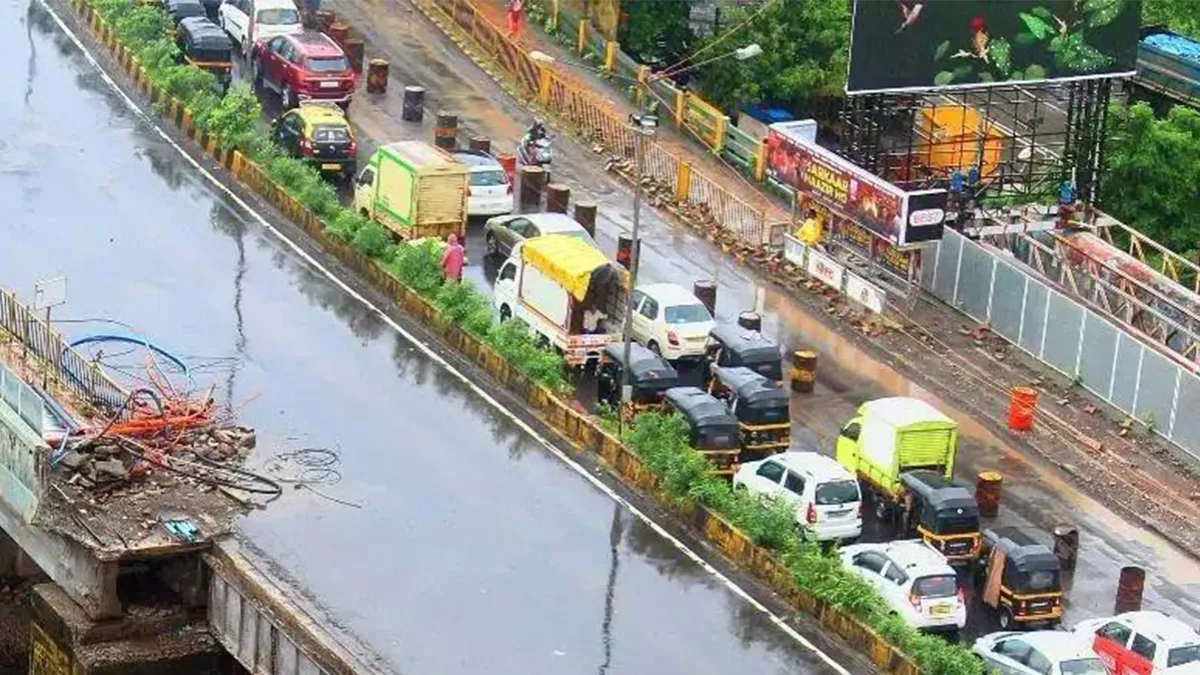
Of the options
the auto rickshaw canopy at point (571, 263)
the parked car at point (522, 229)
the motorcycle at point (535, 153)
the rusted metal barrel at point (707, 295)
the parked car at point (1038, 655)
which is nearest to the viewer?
the parked car at point (1038, 655)

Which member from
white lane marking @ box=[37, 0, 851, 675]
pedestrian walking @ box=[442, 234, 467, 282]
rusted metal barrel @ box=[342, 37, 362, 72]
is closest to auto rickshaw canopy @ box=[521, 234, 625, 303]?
pedestrian walking @ box=[442, 234, 467, 282]

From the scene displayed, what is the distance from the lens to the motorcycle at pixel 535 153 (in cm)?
7250

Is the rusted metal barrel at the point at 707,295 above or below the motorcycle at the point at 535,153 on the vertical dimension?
below

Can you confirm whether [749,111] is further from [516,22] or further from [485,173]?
[485,173]

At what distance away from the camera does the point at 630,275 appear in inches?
2114

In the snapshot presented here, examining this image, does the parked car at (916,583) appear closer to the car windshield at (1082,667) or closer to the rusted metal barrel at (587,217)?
the car windshield at (1082,667)

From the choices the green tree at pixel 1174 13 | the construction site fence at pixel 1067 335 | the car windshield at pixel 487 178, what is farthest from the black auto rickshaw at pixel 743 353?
the green tree at pixel 1174 13

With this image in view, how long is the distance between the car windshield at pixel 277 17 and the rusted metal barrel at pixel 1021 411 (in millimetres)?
26474

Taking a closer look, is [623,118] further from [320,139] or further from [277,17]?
[277,17]

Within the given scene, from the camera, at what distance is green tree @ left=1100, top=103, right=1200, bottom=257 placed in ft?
244

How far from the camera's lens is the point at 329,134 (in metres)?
70.5

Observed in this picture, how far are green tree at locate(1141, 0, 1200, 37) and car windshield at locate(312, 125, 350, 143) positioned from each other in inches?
987

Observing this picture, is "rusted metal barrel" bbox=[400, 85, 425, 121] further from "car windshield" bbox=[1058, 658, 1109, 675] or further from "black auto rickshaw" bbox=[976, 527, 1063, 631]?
"car windshield" bbox=[1058, 658, 1109, 675]

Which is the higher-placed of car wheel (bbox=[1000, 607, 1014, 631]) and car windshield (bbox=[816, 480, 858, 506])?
car windshield (bbox=[816, 480, 858, 506])
